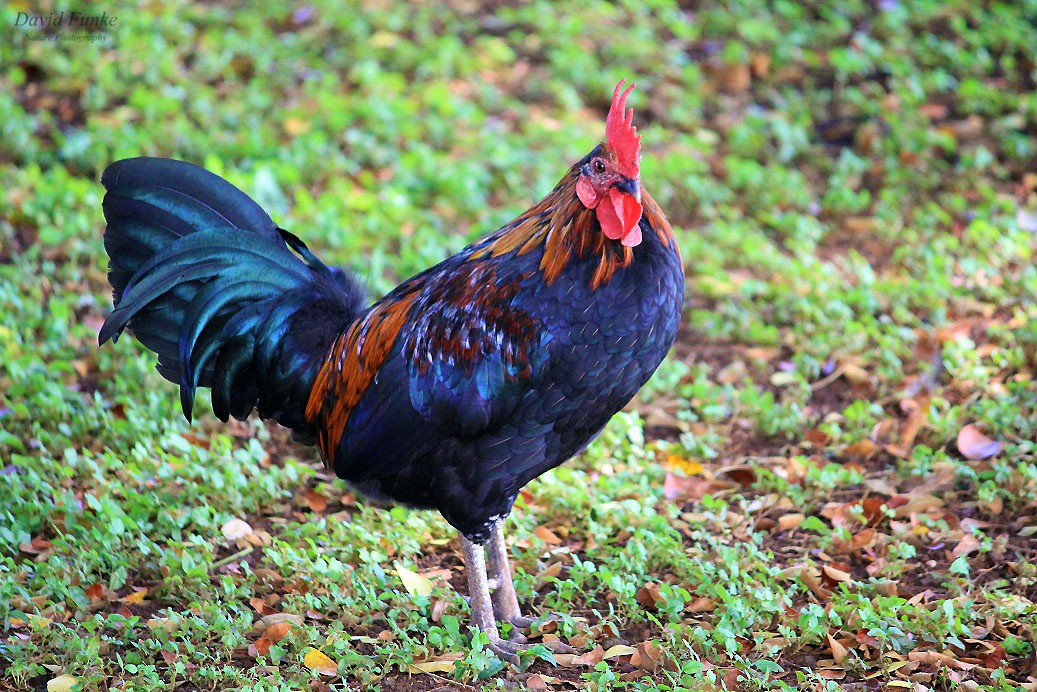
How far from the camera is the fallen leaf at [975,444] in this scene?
471 centimetres

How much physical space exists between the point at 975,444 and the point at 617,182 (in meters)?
2.45

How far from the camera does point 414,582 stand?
408cm

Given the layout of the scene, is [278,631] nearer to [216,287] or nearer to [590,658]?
[590,658]

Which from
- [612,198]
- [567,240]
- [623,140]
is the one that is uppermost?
[623,140]

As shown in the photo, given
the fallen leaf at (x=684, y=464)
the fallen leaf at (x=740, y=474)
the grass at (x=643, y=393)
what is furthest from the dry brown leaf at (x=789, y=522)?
the fallen leaf at (x=684, y=464)

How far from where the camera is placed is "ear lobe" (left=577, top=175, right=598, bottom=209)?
3416mm

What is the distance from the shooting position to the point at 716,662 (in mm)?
3691

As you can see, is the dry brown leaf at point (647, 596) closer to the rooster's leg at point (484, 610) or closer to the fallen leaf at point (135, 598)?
the rooster's leg at point (484, 610)

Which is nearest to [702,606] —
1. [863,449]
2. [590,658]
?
[590,658]

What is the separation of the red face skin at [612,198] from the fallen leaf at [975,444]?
225 centimetres

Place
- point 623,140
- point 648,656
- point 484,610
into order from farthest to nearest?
point 484,610
point 648,656
point 623,140

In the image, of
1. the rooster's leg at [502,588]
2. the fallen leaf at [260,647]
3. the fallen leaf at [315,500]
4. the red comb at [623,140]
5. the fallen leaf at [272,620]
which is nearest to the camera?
the red comb at [623,140]

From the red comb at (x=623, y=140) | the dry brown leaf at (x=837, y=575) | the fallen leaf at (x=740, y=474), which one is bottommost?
the dry brown leaf at (x=837, y=575)

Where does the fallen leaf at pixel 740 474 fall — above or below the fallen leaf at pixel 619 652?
above
